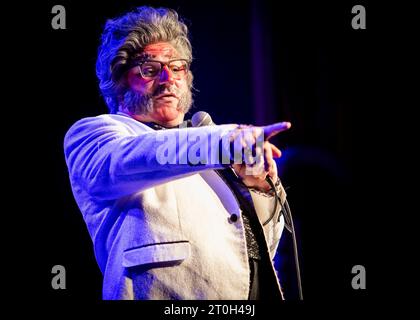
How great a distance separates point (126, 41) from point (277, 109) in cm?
119

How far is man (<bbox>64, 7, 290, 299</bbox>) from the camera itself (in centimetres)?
121

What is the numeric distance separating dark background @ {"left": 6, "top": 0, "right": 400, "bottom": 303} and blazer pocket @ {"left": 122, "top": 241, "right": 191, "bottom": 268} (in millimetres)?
689

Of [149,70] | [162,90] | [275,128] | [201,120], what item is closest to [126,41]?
[149,70]

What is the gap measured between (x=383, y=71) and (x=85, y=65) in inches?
63.2

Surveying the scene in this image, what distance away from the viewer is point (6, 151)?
2.21 meters

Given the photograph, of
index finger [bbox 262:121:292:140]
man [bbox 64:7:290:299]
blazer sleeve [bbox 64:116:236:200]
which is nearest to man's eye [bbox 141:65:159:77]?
man [bbox 64:7:290:299]

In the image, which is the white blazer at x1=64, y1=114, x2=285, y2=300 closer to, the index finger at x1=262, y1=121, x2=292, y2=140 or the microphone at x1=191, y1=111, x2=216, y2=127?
the microphone at x1=191, y1=111, x2=216, y2=127

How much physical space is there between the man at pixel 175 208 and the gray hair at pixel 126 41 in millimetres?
375

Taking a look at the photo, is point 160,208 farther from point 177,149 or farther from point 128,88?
point 128,88

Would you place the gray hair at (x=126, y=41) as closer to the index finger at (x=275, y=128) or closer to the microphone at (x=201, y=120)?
the microphone at (x=201, y=120)

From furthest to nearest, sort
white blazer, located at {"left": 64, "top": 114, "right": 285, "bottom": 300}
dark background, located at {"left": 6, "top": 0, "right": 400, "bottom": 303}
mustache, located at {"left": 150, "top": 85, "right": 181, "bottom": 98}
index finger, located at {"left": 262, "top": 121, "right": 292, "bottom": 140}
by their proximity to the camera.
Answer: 1. dark background, located at {"left": 6, "top": 0, "right": 400, "bottom": 303}
2. mustache, located at {"left": 150, "top": 85, "right": 181, "bottom": 98}
3. white blazer, located at {"left": 64, "top": 114, "right": 285, "bottom": 300}
4. index finger, located at {"left": 262, "top": 121, "right": 292, "bottom": 140}

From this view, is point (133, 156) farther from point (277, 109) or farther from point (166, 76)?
point (277, 109)

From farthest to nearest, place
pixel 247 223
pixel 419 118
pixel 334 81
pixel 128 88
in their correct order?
pixel 334 81
pixel 419 118
pixel 128 88
pixel 247 223
